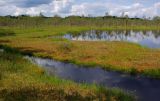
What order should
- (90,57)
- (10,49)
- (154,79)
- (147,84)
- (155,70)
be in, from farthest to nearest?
(10,49)
(90,57)
(155,70)
(154,79)
(147,84)

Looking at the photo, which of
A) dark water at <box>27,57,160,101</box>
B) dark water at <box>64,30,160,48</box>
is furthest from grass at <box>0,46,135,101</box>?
dark water at <box>64,30,160,48</box>

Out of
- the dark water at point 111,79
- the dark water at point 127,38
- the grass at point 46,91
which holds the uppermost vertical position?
the grass at point 46,91

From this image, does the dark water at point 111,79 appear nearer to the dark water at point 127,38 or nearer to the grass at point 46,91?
the grass at point 46,91

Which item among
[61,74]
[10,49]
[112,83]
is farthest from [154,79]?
[10,49]

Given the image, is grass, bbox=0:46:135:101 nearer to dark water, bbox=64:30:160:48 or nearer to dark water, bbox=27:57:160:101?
dark water, bbox=27:57:160:101

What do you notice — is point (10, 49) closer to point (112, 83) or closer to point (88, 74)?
point (88, 74)

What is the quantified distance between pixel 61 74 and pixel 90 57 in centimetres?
981

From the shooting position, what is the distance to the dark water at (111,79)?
27.0 meters

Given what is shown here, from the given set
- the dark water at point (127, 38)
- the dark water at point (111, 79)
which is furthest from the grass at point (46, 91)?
the dark water at point (127, 38)

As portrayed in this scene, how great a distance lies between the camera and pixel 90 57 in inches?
1741

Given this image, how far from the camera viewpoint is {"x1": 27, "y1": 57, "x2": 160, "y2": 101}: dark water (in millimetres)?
26955

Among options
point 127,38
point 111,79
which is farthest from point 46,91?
point 127,38

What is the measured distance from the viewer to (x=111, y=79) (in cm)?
3209

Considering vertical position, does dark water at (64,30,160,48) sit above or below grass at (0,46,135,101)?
below
